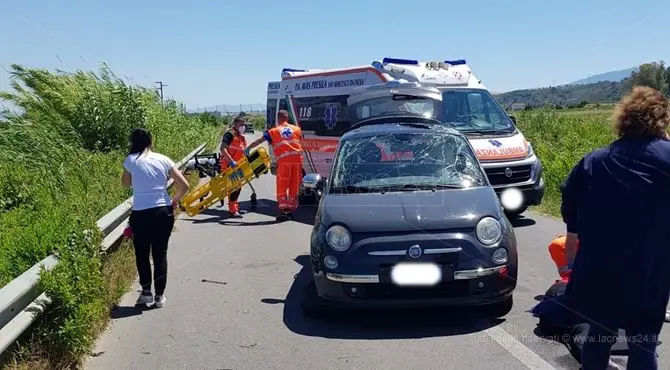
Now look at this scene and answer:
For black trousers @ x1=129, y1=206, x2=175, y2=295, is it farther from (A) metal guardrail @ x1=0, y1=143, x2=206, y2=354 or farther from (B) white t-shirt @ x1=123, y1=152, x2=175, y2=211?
(A) metal guardrail @ x1=0, y1=143, x2=206, y2=354

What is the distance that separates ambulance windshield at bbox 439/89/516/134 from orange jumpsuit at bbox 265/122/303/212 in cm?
244

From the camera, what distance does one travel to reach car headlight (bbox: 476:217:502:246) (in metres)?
5.27

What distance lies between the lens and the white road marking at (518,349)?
14.6 feet

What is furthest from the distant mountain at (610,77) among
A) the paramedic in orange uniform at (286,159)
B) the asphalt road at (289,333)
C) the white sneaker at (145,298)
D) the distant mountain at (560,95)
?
the white sneaker at (145,298)

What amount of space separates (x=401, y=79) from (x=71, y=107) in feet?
30.8

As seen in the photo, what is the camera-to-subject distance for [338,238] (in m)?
5.33

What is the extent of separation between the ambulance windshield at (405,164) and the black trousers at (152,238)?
1.61m

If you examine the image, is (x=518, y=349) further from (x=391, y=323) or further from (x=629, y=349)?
(x=629, y=349)

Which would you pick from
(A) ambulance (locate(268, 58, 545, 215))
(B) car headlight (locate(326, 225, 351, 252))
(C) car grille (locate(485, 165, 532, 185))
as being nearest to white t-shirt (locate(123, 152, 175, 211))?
(B) car headlight (locate(326, 225, 351, 252))

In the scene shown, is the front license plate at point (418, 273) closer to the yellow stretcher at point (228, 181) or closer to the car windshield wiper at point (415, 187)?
the car windshield wiper at point (415, 187)

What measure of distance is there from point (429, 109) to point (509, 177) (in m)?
1.75

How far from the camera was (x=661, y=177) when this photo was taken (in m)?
3.06

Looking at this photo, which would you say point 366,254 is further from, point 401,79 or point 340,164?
point 401,79

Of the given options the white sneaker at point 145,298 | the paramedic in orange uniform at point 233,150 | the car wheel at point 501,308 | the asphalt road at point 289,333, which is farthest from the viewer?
the paramedic in orange uniform at point 233,150
